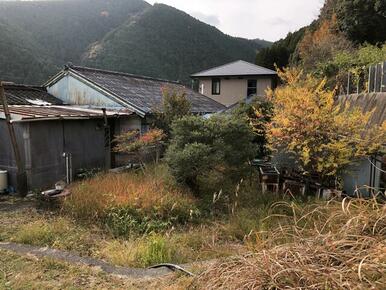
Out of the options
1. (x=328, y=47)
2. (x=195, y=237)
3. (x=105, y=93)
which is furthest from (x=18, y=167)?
(x=328, y=47)

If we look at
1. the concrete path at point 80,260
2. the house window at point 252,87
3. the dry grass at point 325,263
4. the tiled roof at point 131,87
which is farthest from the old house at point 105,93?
the dry grass at point 325,263

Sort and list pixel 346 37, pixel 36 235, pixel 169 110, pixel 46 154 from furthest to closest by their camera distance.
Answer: pixel 346 37, pixel 169 110, pixel 46 154, pixel 36 235

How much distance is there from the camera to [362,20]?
1917 centimetres

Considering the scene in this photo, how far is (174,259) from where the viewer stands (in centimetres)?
590

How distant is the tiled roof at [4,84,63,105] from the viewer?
1513 centimetres

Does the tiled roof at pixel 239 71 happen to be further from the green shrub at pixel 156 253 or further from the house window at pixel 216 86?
the green shrub at pixel 156 253

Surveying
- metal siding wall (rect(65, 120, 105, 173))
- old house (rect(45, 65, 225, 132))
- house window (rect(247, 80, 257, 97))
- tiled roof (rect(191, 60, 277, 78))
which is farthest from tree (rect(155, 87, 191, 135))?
house window (rect(247, 80, 257, 97))

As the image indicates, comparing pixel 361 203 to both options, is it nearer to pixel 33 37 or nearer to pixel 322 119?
pixel 322 119

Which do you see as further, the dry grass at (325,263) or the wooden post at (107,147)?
the wooden post at (107,147)

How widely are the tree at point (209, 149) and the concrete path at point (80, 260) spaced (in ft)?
14.2

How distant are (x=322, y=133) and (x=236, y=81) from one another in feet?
71.5

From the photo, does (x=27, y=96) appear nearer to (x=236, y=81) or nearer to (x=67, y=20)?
(x=236, y=81)

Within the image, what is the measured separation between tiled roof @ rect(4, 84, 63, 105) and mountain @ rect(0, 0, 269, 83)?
1542cm

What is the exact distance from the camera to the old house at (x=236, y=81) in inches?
1151
